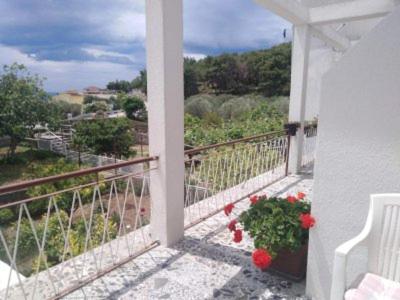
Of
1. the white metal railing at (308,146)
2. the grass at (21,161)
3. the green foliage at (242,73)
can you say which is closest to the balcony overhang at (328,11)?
the white metal railing at (308,146)

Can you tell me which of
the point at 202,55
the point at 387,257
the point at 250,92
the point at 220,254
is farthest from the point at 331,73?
the point at 202,55

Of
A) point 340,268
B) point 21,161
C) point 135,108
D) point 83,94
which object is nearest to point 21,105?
point 21,161

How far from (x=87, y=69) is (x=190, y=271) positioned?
1901cm

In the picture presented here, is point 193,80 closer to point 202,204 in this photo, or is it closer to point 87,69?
point 87,69

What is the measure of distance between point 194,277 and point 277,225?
776 mm

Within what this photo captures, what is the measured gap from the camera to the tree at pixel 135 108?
25781 millimetres

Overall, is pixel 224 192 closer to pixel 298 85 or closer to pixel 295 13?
pixel 298 85

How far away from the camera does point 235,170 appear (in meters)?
4.61

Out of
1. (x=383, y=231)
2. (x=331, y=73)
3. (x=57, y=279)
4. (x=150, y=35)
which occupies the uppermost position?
(x=150, y=35)

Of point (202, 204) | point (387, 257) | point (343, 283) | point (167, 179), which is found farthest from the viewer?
point (202, 204)

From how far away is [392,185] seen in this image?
1603 mm

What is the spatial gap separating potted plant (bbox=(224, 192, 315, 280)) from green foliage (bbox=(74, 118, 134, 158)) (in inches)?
448

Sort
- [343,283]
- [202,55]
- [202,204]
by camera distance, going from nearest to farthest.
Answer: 1. [343,283]
2. [202,204]
3. [202,55]

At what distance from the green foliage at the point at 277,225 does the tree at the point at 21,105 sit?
52.5 feet
